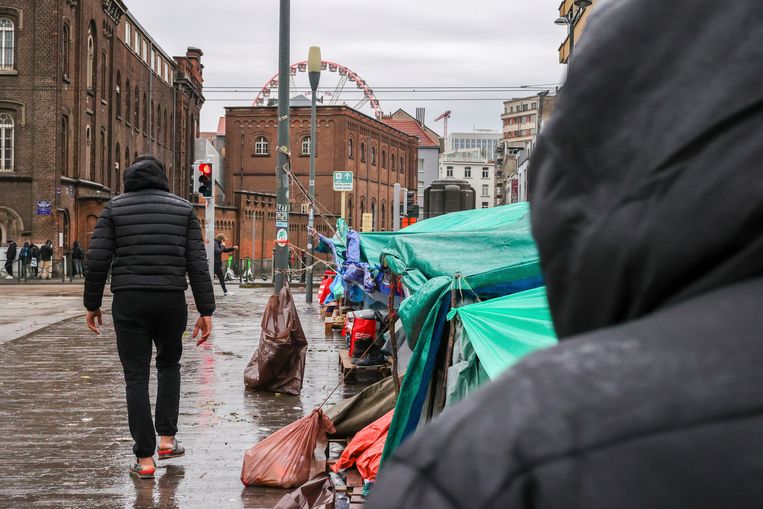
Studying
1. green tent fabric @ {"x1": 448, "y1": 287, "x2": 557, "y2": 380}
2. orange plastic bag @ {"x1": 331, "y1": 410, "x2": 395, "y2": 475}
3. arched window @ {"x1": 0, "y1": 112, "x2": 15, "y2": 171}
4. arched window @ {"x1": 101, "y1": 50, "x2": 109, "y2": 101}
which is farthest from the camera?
arched window @ {"x1": 101, "y1": 50, "x2": 109, "y2": 101}

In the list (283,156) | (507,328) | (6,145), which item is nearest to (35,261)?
(6,145)

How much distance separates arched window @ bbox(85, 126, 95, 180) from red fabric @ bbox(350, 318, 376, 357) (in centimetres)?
3759

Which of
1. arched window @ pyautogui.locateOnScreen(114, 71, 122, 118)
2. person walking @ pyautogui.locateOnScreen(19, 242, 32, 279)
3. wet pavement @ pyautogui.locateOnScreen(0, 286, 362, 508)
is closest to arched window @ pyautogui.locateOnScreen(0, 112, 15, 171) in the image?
person walking @ pyautogui.locateOnScreen(19, 242, 32, 279)

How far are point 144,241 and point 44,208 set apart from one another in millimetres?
36407

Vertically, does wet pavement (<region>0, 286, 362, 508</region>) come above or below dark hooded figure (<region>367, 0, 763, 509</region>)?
below

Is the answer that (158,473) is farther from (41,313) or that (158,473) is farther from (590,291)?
(41,313)

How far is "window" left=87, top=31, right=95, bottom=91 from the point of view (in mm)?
45875

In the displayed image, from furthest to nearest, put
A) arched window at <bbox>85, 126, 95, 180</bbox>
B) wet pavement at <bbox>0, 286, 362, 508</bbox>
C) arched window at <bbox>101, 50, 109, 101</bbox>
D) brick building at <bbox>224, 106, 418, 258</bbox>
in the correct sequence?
brick building at <bbox>224, 106, 418, 258</bbox> < arched window at <bbox>101, 50, 109, 101</bbox> < arched window at <bbox>85, 126, 95, 180</bbox> < wet pavement at <bbox>0, 286, 362, 508</bbox>

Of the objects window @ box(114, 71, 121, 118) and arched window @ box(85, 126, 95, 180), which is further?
window @ box(114, 71, 121, 118)

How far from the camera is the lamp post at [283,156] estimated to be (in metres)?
12.2

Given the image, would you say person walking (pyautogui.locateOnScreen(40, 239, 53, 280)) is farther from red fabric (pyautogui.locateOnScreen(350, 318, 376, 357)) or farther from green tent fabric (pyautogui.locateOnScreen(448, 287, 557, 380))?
green tent fabric (pyautogui.locateOnScreen(448, 287, 557, 380))

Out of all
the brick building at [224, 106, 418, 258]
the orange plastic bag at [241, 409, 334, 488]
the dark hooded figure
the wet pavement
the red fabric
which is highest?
the brick building at [224, 106, 418, 258]

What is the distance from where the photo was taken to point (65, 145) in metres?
42.5

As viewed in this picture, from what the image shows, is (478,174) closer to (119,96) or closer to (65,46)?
(119,96)
